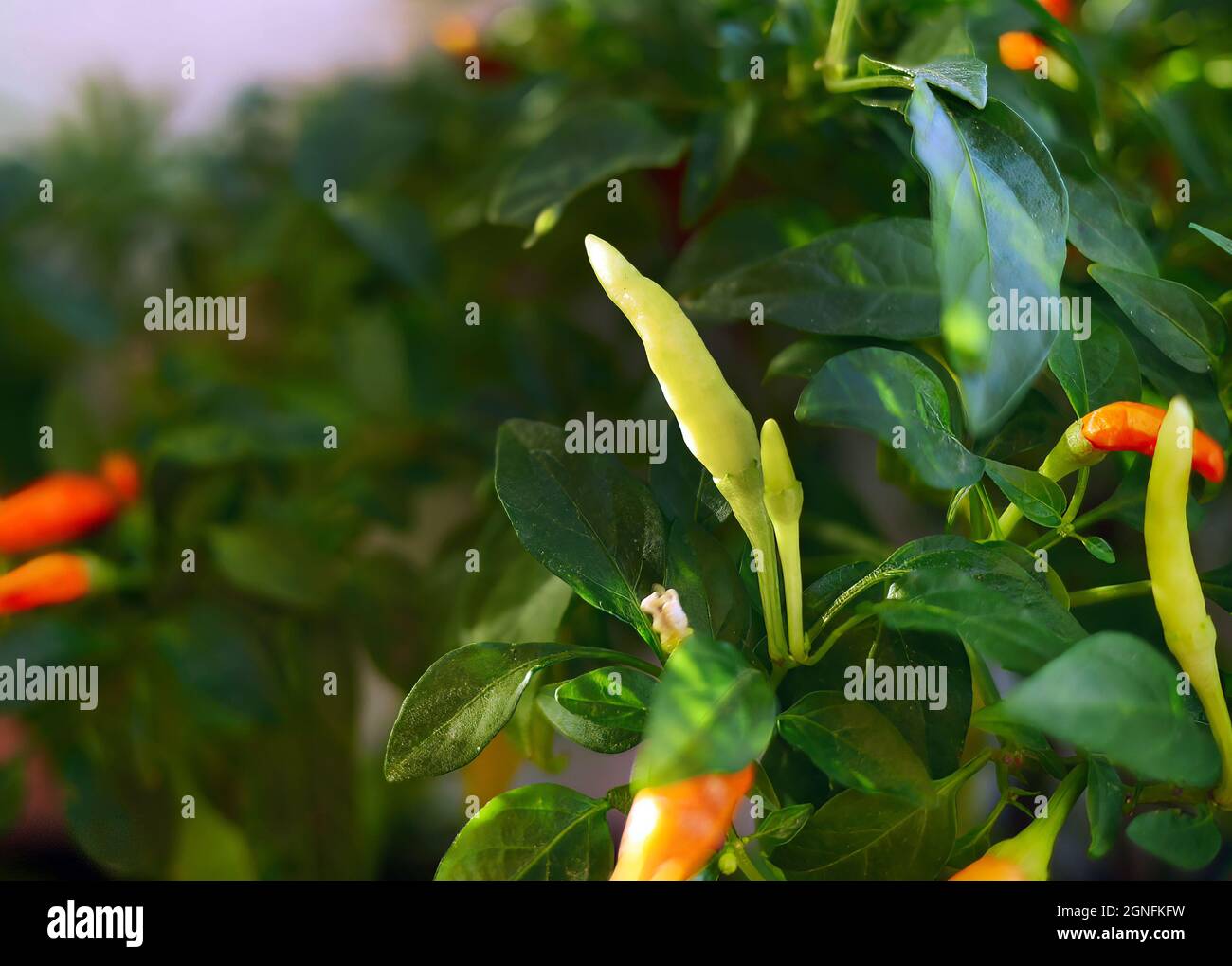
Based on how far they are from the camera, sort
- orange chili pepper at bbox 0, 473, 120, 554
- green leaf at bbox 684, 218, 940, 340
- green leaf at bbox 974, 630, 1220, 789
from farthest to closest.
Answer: orange chili pepper at bbox 0, 473, 120, 554 → green leaf at bbox 684, 218, 940, 340 → green leaf at bbox 974, 630, 1220, 789

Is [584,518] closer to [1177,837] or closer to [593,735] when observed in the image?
[593,735]

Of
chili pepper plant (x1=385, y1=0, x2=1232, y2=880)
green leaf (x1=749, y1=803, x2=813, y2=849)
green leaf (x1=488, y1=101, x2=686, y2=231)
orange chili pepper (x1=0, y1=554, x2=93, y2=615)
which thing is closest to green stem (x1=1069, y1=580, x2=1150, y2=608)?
chili pepper plant (x1=385, y1=0, x2=1232, y2=880)

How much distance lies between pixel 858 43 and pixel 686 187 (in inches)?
3.2

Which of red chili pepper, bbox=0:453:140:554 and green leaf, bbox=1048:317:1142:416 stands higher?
green leaf, bbox=1048:317:1142:416

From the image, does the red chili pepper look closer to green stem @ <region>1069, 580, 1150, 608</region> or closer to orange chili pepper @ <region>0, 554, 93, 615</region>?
orange chili pepper @ <region>0, 554, 93, 615</region>

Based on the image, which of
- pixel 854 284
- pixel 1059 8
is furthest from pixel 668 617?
pixel 1059 8

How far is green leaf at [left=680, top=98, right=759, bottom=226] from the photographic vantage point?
15.2 inches

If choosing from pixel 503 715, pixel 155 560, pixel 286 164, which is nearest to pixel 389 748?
pixel 503 715

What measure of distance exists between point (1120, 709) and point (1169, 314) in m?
0.13

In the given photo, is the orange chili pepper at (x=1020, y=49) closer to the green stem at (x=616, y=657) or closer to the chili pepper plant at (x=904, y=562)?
the chili pepper plant at (x=904, y=562)

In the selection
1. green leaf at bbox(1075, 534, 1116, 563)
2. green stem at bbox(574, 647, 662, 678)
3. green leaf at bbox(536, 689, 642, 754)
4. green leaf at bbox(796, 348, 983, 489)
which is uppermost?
green leaf at bbox(796, 348, 983, 489)

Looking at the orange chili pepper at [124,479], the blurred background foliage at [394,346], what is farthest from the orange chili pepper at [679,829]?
the orange chili pepper at [124,479]

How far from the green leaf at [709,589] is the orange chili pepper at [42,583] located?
247 millimetres

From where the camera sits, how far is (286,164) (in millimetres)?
603
